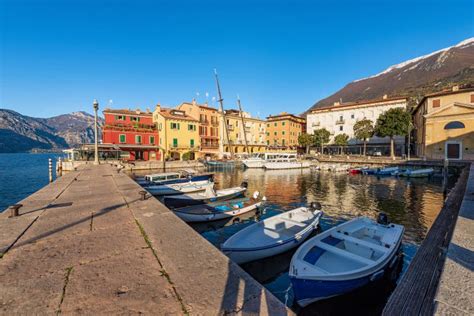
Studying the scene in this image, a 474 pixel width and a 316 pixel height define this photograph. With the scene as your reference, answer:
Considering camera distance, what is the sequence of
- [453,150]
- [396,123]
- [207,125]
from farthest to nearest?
[207,125] → [396,123] → [453,150]

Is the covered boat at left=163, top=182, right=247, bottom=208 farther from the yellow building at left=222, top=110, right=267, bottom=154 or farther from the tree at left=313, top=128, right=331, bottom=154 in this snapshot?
the tree at left=313, top=128, right=331, bottom=154

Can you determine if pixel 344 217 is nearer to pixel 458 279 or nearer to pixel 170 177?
pixel 458 279

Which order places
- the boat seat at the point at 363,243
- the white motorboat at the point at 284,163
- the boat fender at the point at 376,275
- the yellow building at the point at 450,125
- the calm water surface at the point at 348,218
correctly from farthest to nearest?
the white motorboat at the point at 284,163 < the yellow building at the point at 450,125 < the boat seat at the point at 363,243 < the calm water surface at the point at 348,218 < the boat fender at the point at 376,275

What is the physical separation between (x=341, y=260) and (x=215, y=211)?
7.31m

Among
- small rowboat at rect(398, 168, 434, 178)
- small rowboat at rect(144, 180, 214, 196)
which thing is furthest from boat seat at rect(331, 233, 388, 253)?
small rowboat at rect(398, 168, 434, 178)

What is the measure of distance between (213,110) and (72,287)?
56968 mm

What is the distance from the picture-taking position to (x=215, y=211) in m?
12.5

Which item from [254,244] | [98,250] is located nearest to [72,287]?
[98,250]

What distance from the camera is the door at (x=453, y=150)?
124 ft

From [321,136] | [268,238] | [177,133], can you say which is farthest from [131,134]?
[321,136]

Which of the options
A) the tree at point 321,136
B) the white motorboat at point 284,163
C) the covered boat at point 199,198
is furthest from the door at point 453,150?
the covered boat at point 199,198

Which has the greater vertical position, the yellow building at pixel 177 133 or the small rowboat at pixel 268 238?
the yellow building at pixel 177 133

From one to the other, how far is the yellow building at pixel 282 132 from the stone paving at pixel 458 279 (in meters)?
67.9

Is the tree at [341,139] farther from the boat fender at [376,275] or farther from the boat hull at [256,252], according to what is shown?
the boat fender at [376,275]
